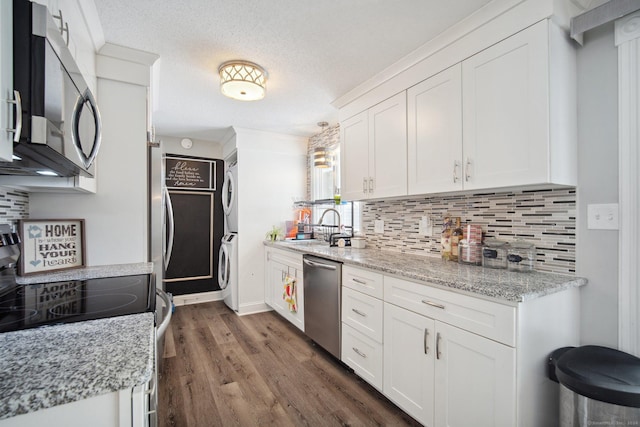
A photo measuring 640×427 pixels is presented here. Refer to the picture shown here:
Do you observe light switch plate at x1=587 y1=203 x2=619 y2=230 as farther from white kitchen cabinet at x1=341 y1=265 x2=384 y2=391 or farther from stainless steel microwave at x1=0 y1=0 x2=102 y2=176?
stainless steel microwave at x1=0 y1=0 x2=102 y2=176

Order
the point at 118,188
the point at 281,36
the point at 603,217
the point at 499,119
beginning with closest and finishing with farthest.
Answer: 1. the point at 603,217
2. the point at 499,119
3. the point at 281,36
4. the point at 118,188

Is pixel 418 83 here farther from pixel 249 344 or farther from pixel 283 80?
pixel 249 344

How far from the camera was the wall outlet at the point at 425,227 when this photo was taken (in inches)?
89.8

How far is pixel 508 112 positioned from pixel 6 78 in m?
1.92

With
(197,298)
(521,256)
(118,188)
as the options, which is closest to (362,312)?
(521,256)

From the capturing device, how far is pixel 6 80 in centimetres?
68

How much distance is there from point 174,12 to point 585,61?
221 centimetres

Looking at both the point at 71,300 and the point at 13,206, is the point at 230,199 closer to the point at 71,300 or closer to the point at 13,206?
the point at 13,206

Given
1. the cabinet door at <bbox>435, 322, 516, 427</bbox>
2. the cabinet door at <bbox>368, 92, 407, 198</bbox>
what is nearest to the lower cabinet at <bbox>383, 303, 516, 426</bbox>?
the cabinet door at <bbox>435, 322, 516, 427</bbox>

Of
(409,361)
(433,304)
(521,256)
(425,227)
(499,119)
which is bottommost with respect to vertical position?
(409,361)

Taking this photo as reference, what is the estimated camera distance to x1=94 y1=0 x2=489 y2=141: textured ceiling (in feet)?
5.16

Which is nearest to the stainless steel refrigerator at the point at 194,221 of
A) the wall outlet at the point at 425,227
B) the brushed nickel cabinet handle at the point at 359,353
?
the brushed nickel cabinet handle at the point at 359,353

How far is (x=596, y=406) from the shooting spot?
1104 millimetres

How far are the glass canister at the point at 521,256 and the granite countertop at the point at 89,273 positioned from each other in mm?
2104
